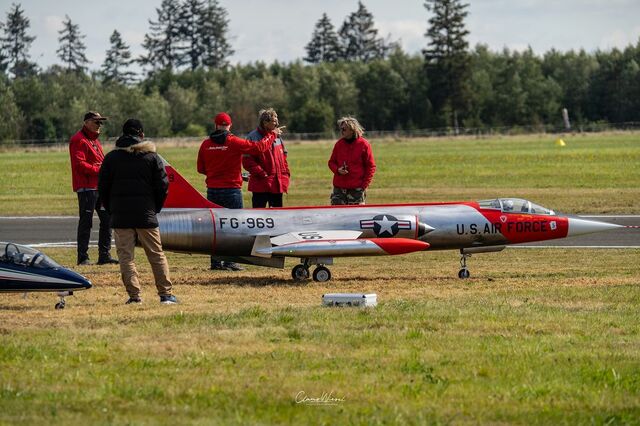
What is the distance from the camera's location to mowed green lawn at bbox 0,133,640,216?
32.2 meters

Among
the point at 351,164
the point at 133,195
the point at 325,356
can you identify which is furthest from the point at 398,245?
the point at 325,356

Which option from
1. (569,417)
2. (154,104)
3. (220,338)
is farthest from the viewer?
(154,104)

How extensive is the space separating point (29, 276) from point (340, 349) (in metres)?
4.08

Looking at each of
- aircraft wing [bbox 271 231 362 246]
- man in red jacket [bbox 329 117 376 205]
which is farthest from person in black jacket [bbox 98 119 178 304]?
man in red jacket [bbox 329 117 376 205]

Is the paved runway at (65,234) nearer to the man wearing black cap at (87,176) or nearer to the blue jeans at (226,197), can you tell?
the man wearing black cap at (87,176)

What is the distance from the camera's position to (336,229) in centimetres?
1627

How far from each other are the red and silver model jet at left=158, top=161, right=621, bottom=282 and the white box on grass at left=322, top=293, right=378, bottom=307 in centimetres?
255

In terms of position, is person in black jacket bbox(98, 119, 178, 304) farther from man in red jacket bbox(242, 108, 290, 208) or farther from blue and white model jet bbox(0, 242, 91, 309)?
man in red jacket bbox(242, 108, 290, 208)

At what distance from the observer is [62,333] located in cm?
1119

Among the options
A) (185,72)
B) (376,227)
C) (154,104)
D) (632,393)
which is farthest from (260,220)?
(185,72)

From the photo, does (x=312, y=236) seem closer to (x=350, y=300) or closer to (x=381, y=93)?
(x=350, y=300)

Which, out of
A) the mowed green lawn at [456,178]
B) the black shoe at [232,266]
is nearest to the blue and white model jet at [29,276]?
the black shoe at [232,266]

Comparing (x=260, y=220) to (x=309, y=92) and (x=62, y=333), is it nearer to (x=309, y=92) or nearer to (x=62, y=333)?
(x=62, y=333)

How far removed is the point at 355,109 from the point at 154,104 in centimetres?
2292
